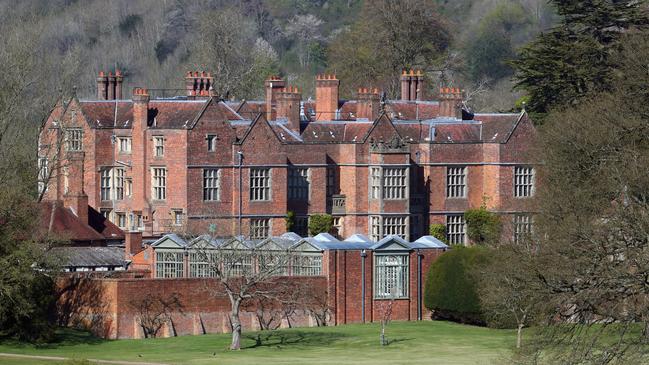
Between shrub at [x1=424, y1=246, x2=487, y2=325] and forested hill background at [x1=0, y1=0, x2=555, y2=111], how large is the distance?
18.6 m

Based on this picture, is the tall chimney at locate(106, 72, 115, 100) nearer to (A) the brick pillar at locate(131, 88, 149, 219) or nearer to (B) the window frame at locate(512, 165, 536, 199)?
(A) the brick pillar at locate(131, 88, 149, 219)

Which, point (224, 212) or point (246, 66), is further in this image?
point (246, 66)

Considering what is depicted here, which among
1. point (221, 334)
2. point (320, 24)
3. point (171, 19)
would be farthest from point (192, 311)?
point (320, 24)

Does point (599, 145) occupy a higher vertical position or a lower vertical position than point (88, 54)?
lower

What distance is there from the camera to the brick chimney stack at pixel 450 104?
92688 millimetres

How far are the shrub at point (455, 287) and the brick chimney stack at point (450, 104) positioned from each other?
59.3 feet

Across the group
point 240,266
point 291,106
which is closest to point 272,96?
point 291,106

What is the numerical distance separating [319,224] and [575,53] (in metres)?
13.8

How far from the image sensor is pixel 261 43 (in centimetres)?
16962

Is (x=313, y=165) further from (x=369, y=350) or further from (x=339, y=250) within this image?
(x=369, y=350)

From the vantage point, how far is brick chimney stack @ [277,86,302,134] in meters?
89.1

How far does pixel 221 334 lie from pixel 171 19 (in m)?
107

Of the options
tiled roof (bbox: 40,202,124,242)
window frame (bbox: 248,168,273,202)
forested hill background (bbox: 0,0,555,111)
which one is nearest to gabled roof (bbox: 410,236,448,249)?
window frame (bbox: 248,168,273,202)

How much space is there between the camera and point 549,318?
5231cm
